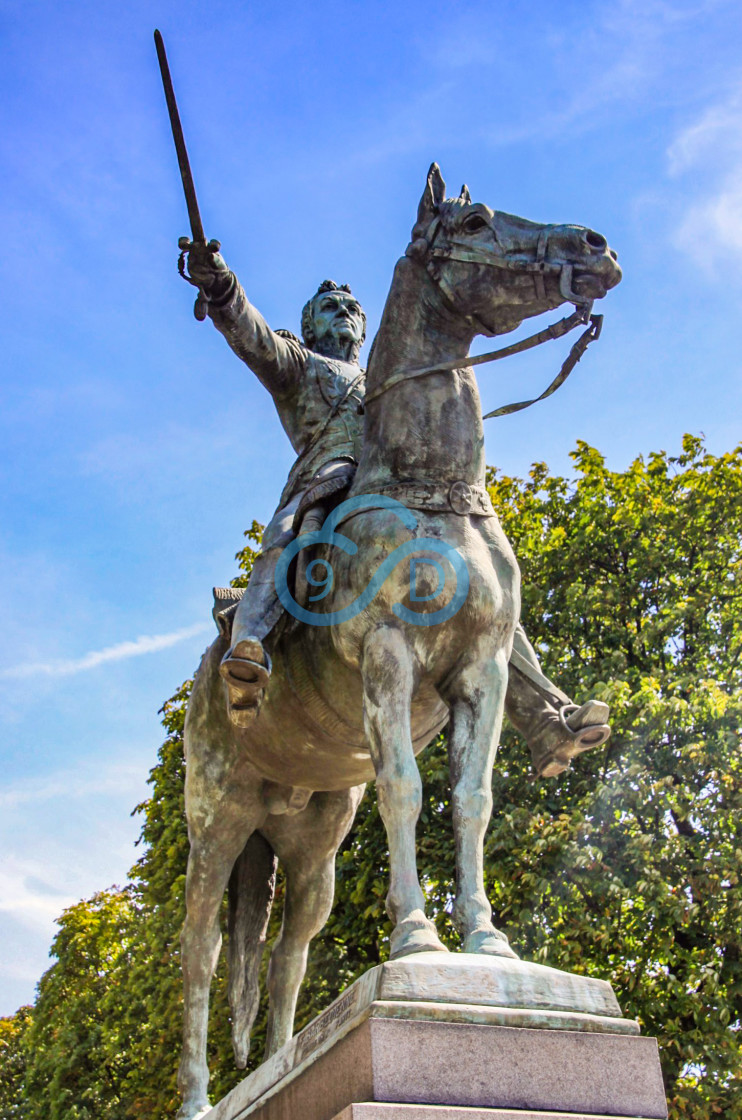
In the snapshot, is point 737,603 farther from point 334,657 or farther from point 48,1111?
point 48,1111

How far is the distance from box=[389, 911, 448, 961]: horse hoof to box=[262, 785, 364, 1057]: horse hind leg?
8.00ft

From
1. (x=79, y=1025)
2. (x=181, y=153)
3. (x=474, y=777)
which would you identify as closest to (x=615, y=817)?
(x=474, y=777)

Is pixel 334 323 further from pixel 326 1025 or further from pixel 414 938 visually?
pixel 326 1025

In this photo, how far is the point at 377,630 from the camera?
16.3 feet

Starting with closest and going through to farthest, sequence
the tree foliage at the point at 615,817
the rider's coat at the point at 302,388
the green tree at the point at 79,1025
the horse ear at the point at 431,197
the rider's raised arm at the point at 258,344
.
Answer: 1. the horse ear at the point at 431,197
2. the rider's raised arm at the point at 258,344
3. the rider's coat at the point at 302,388
4. the tree foliage at the point at 615,817
5. the green tree at the point at 79,1025

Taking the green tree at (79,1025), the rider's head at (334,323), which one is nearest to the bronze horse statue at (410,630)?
the rider's head at (334,323)

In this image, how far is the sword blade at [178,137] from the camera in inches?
216

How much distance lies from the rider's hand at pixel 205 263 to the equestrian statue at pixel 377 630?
1cm

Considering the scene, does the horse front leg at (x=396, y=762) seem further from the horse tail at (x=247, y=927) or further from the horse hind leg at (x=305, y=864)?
the horse tail at (x=247, y=927)

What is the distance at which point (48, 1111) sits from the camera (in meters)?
29.5

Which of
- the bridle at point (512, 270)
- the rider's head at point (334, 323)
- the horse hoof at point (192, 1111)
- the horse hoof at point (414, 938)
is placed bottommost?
the horse hoof at point (192, 1111)

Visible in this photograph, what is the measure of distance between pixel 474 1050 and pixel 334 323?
14.7ft

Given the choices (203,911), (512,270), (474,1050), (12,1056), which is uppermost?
(12,1056)

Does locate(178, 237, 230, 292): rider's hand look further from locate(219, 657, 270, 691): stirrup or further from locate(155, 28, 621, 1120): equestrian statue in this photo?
locate(219, 657, 270, 691): stirrup
